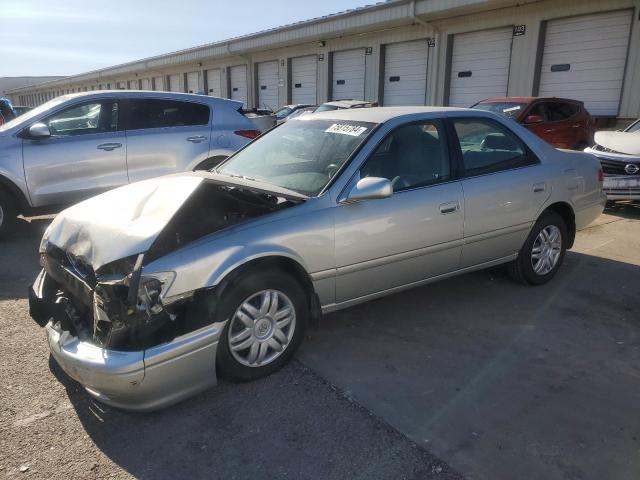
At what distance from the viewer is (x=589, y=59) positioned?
42.6 ft

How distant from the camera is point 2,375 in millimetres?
3127

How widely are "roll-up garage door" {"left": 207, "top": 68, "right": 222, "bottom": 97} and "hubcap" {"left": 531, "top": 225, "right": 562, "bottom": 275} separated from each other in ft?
87.4

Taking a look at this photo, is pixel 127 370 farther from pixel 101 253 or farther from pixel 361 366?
pixel 361 366

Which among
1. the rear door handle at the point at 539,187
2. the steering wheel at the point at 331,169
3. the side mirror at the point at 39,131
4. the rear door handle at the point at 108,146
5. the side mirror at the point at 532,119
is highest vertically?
the side mirror at the point at 532,119

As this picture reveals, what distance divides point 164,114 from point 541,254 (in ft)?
16.3

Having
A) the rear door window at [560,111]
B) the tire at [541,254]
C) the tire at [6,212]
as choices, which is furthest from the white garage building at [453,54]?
the tire at [6,212]

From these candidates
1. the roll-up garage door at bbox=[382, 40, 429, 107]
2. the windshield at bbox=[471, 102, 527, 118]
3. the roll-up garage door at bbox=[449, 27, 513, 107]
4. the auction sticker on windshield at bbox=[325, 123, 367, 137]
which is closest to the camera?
the auction sticker on windshield at bbox=[325, 123, 367, 137]

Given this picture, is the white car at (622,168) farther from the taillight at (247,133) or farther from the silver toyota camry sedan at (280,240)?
the taillight at (247,133)

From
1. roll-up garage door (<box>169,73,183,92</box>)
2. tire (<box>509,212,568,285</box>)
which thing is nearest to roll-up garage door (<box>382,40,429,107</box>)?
tire (<box>509,212,568,285</box>)

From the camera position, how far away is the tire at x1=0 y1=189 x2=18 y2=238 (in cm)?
591

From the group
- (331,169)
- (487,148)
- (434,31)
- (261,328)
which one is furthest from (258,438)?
(434,31)

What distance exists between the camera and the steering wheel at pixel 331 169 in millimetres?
3439

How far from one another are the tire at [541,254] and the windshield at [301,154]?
192cm

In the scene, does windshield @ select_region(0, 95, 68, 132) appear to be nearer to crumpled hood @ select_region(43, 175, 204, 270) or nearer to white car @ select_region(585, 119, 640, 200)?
crumpled hood @ select_region(43, 175, 204, 270)
